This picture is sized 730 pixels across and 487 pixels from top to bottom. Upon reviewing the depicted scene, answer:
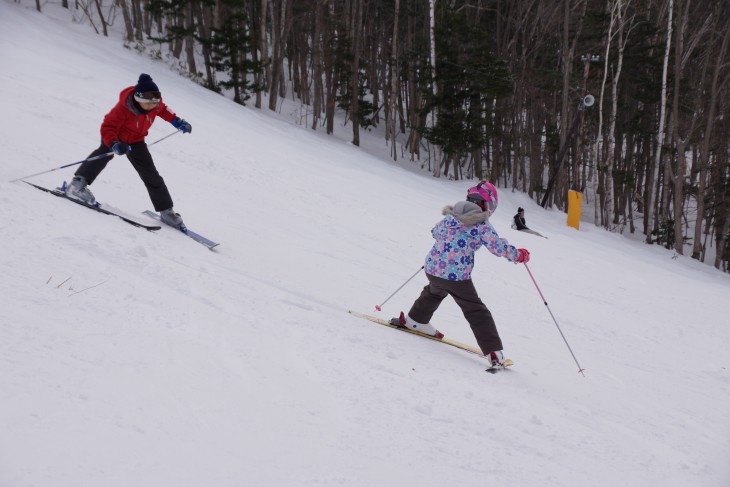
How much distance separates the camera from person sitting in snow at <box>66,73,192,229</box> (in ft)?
17.9

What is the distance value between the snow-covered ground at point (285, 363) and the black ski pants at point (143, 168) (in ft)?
1.23

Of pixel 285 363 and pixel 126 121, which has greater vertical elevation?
pixel 126 121

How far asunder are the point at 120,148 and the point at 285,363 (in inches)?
134

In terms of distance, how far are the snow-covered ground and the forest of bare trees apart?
12771mm

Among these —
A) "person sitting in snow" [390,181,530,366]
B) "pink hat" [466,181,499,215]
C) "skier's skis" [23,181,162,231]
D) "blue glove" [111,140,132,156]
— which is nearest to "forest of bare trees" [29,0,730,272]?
"blue glove" [111,140,132,156]

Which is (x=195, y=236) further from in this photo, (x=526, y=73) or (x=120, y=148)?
(x=526, y=73)

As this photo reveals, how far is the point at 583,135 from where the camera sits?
25.9 m

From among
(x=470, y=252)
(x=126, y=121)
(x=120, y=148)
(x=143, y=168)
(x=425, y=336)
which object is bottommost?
(x=425, y=336)

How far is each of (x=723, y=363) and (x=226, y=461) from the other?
6.68 meters

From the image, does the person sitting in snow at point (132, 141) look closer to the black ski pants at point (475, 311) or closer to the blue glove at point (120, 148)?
the blue glove at point (120, 148)

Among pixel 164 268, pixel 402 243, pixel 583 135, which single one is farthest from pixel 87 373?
pixel 583 135

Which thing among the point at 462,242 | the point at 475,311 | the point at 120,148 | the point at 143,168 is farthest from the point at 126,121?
the point at 475,311

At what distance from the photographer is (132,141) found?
578cm

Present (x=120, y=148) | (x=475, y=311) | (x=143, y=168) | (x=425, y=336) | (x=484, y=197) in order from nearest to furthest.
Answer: (x=484, y=197), (x=475, y=311), (x=425, y=336), (x=120, y=148), (x=143, y=168)
